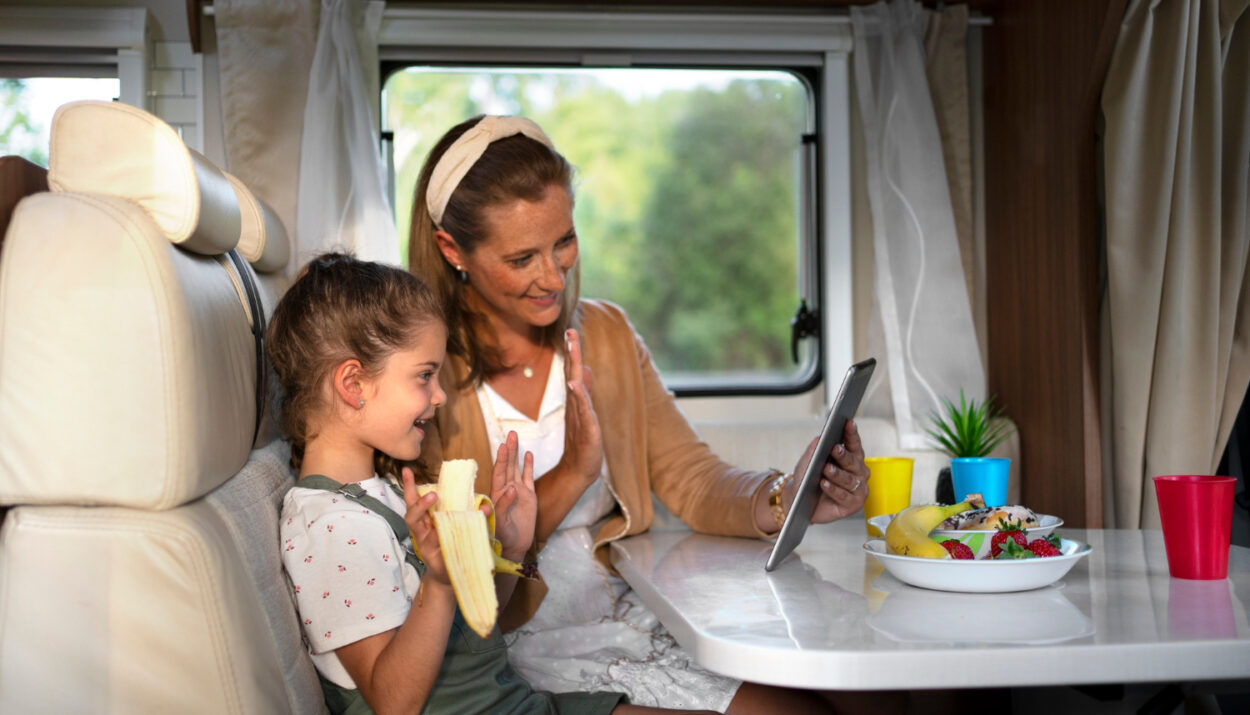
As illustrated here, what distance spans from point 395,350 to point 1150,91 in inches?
66.2

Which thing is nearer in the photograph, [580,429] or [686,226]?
[580,429]

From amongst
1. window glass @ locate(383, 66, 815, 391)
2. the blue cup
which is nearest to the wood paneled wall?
the blue cup

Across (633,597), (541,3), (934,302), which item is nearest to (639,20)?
(541,3)

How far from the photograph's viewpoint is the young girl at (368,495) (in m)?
1.33

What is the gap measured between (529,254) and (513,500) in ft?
1.93

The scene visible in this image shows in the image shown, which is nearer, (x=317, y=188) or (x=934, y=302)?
(x=317, y=188)

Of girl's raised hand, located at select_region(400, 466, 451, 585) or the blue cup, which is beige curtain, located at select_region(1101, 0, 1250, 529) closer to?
Answer: the blue cup

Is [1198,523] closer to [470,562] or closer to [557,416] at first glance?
[470,562]

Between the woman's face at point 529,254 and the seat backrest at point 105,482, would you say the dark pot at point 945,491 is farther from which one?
the seat backrest at point 105,482

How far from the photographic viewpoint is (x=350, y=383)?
4.94ft

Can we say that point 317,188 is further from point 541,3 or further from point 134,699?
point 134,699

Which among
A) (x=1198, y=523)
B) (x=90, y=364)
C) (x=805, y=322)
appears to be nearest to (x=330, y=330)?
(x=90, y=364)

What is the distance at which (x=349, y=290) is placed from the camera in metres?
1.55

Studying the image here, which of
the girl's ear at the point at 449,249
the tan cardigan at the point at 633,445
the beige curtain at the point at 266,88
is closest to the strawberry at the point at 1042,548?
the tan cardigan at the point at 633,445
